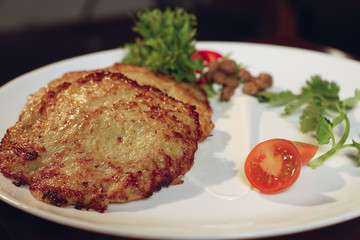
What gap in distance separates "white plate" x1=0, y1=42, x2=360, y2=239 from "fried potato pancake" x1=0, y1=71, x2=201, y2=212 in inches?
3.8

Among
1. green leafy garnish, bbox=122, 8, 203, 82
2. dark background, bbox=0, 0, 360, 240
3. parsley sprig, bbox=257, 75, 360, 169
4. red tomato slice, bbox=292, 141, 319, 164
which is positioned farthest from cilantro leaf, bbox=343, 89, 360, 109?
dark background, bbox=0, 0, 360, 240

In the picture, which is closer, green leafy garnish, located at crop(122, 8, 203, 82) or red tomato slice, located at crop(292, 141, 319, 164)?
red tomato slice, located at crop(292, 141, 319, 164)

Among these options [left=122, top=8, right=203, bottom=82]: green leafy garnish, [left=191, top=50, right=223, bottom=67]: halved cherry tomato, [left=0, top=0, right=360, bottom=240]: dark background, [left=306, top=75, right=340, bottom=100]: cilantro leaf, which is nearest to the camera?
[left=306, top=75, right=340, bottom=100]: cilantro leaf

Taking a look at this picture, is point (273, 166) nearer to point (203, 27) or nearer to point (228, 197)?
point (228, 197)

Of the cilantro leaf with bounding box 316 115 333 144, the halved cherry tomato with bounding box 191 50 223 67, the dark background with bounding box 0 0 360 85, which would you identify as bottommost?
the dark background with bounding box 0 0 360 85

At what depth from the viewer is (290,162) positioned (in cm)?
236

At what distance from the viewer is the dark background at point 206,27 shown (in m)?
7.02

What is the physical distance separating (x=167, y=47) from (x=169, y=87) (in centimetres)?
83

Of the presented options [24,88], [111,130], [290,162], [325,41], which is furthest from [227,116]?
[325,41]

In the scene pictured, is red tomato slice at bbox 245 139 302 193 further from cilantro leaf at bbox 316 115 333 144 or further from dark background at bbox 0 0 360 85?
dark background at bbox 0 0 360 85

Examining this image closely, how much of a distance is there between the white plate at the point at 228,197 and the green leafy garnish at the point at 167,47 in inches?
21.1

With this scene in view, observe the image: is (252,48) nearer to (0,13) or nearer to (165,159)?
(165,159)

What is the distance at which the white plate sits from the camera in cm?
194

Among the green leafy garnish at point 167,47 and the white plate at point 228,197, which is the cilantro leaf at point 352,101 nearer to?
the white plate at point 228,197
